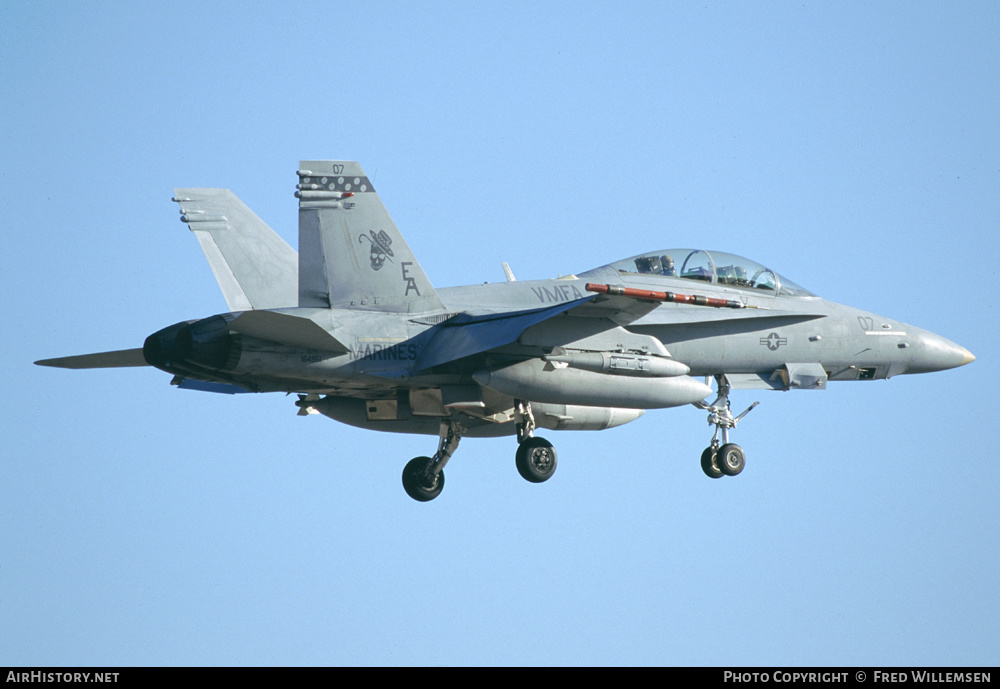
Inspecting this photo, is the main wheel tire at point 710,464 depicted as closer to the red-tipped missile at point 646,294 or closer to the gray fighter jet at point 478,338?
the gray fighter jet at point 478,338

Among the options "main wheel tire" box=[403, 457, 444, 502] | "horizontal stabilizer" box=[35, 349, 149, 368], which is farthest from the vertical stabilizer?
"main wheel tire" box=[403, 457, 444, 502]

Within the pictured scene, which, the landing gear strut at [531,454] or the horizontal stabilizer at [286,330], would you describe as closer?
the horizontal stabilizer at [286,330]

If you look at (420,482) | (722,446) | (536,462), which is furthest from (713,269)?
(420,482)

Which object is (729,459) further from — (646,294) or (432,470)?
(646,294)

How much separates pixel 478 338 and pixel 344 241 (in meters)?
2.09

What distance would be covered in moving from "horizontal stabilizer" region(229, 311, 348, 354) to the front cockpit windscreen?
5.02 metres

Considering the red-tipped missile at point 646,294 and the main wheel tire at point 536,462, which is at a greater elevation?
the red-tipped missile at point 646,294

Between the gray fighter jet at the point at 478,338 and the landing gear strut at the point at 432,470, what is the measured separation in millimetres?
21

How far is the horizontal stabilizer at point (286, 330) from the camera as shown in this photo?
1477cm

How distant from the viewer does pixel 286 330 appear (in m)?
15.1

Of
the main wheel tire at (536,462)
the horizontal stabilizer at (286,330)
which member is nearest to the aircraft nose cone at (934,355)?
the main wheel tire at (536,462)
